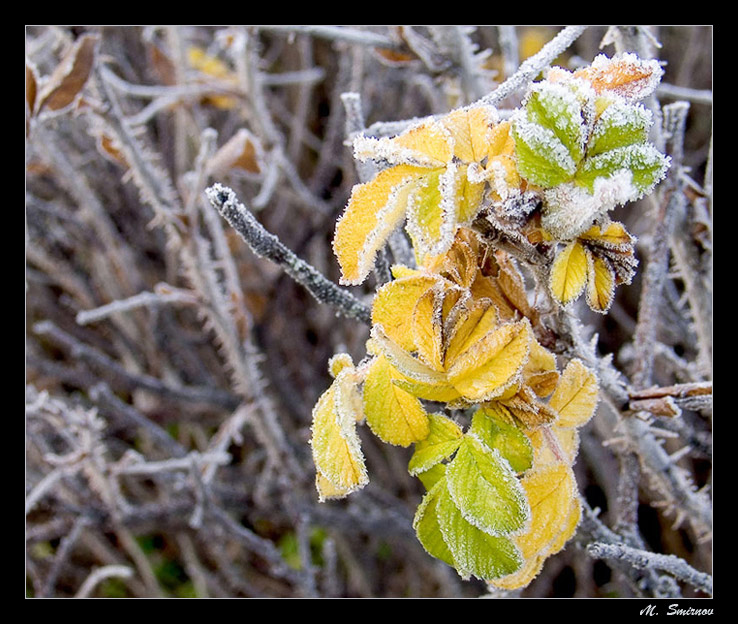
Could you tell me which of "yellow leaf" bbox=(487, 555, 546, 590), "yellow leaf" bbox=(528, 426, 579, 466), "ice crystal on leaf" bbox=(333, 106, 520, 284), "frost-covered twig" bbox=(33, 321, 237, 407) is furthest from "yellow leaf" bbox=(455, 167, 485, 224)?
"frost-covered twig" bbox=(33, 321, 237, 407)

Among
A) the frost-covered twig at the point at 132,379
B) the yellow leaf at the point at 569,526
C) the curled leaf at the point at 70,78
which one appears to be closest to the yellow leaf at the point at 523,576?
the yellow leaf at the point at 569,526

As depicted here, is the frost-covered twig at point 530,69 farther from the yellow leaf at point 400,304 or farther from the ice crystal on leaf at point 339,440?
the ice crystal on leaf at point 339,440

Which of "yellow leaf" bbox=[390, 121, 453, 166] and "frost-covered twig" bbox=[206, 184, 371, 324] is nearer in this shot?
"yellow leaf" bbox=[390, 121, 453, 166]

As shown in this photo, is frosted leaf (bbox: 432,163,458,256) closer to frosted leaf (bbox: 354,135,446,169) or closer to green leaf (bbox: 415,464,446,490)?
frosted leaf (bbox: 354,135,446,169)

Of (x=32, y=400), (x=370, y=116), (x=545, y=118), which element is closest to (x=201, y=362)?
(x=32, y=400)


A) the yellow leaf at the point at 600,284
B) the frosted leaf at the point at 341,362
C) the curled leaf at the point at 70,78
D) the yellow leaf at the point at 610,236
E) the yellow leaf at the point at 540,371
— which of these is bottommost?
the yellow leaf at the point at 540,371

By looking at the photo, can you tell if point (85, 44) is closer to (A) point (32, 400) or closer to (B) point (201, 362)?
(A) point (32, 400)
